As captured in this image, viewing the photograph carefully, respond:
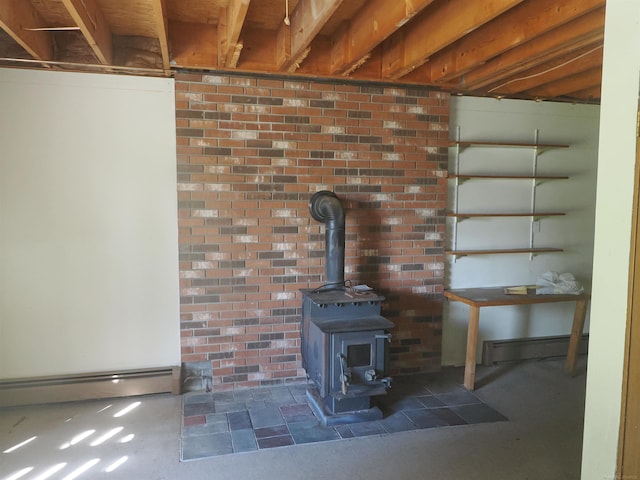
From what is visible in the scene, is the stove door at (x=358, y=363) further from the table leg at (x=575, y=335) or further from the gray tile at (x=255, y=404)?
the table leg at (x=575, y=335)

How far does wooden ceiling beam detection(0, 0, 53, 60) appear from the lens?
8.32 feet

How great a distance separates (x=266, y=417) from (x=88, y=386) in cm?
134

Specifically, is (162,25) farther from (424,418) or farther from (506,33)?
(424,418)

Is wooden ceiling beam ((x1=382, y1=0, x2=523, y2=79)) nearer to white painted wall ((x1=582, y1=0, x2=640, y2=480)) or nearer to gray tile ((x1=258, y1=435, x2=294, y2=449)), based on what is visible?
white painted wall ((x1=582, y1=0, x2=640, y2=480))

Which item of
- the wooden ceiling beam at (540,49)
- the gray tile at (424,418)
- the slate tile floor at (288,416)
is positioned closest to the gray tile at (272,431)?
the slate tile floor at (288,416)

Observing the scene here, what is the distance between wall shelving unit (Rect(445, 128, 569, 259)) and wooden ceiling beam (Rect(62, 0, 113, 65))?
2789 millimetres

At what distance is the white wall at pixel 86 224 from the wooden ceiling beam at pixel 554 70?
9.16 ft

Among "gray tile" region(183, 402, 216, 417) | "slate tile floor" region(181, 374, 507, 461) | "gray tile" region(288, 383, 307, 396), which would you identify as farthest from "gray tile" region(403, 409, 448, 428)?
"gray tile" region(183, 402, 216, 417)

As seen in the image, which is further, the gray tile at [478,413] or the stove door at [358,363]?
the gray tile at [478,413]

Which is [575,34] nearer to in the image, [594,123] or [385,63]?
[385,63]

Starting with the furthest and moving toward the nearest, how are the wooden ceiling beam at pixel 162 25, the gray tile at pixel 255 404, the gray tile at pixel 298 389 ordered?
the gray tile at pixel 298 389
the gray tile at pixel 255 404
the wooden ceiling beam at pixel 162 25

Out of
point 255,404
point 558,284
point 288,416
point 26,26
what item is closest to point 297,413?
point 288,416

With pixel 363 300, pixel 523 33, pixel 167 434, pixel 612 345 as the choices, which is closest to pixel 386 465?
pixel 363 300

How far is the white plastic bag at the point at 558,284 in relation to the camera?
401 centimetres
